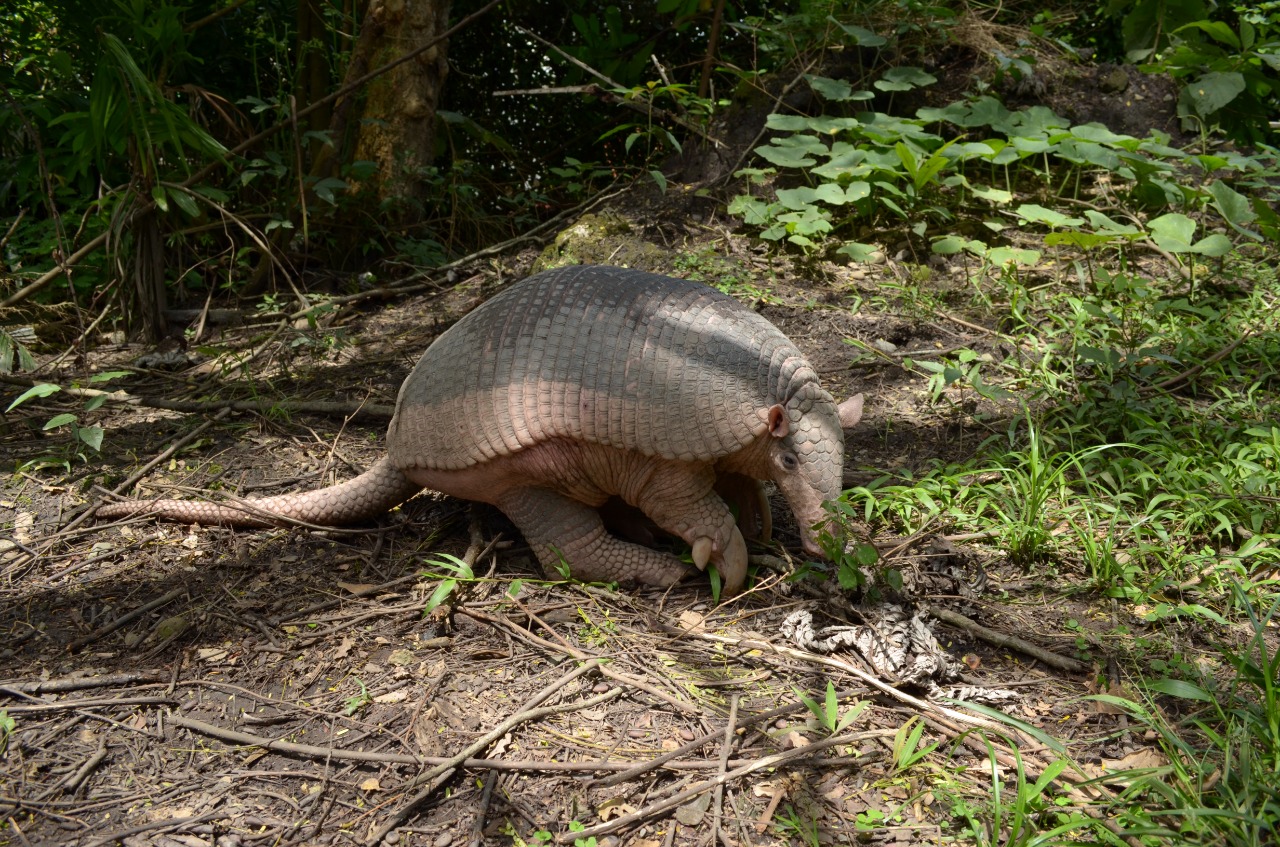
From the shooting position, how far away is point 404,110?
5934 mm

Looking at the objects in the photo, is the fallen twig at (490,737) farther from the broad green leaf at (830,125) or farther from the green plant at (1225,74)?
the green plant at (1225,74)

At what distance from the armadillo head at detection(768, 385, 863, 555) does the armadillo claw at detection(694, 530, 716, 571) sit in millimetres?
332

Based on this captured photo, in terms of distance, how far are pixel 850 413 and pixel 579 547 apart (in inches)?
43.4

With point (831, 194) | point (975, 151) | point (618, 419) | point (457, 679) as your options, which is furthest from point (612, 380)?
point (975, 151)

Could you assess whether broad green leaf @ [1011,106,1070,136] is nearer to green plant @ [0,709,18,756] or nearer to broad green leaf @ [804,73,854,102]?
broad green leaf @ [804,73,854,102]

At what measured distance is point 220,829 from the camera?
2.28 m

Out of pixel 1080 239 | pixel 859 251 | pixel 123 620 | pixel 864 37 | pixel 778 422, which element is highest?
pixel 864 37

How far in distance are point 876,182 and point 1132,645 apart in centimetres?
322

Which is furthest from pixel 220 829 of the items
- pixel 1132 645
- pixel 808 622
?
pixel 1132 645

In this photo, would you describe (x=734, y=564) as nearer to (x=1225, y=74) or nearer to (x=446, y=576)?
(x=446, y=576)

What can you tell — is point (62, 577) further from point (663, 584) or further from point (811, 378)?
point (811, 378)

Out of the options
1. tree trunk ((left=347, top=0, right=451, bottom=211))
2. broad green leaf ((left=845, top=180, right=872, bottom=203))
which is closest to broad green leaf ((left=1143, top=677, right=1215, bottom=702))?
broad green leaf ((left=845, top=180, right=872, bottom=203))

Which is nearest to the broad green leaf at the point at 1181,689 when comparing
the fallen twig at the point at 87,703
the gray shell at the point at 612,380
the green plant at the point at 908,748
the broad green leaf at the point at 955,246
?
the green plant at the point at 908,748

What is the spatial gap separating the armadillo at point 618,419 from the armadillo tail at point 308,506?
0.12 m
